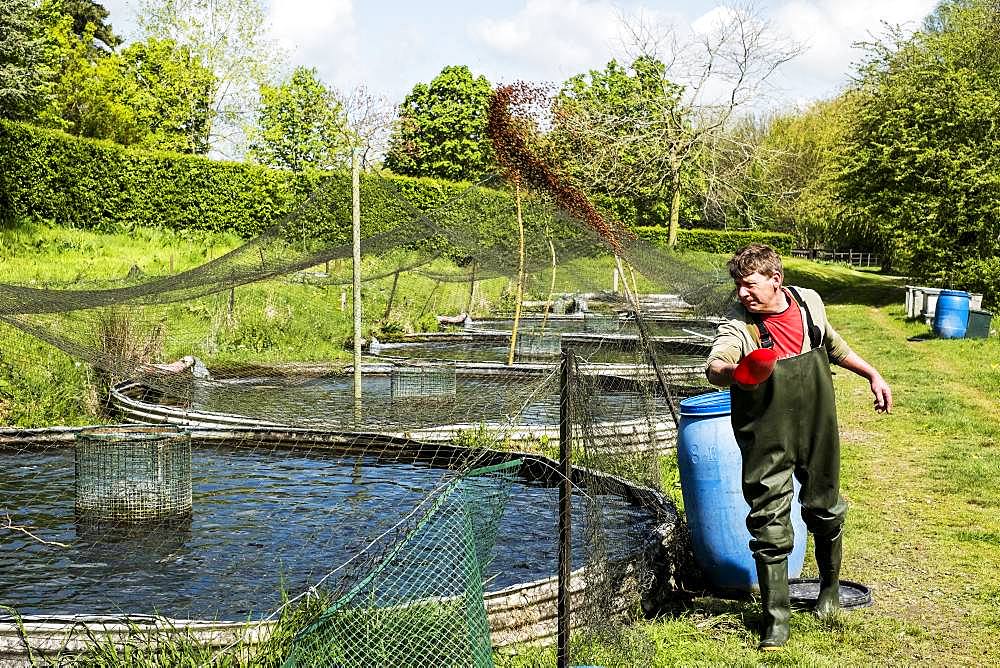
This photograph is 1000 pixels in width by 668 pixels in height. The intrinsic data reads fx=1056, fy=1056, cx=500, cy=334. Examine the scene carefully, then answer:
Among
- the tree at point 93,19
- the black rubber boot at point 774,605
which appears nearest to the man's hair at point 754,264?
the black rubber boot at point 774,605

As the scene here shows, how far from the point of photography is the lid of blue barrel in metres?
4.86

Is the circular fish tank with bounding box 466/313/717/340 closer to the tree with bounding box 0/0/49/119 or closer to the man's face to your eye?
the man's face

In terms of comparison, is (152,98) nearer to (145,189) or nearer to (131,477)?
(145,189)

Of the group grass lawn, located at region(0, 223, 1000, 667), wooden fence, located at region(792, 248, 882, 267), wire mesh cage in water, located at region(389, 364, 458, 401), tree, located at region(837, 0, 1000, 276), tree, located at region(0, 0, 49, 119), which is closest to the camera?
grass lawn, located at region(0, 223, 1000, 667)

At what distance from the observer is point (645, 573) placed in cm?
469

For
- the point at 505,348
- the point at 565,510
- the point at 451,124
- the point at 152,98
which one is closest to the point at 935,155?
the point at 505,348

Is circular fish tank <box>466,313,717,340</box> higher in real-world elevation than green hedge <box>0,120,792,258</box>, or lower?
lower

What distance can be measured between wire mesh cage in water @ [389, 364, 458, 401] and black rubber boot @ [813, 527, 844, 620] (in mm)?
5075

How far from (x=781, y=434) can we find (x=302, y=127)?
31.4 metres

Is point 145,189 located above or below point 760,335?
→ above

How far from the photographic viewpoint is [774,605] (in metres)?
4.27

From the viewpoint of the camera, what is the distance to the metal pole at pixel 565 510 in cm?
364

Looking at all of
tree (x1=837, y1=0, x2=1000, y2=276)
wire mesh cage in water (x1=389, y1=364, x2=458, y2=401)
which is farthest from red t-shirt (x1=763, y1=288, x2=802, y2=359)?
tree (x1=837, y1=0, x2=1000, y2=276)

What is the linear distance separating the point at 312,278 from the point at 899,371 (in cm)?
802
